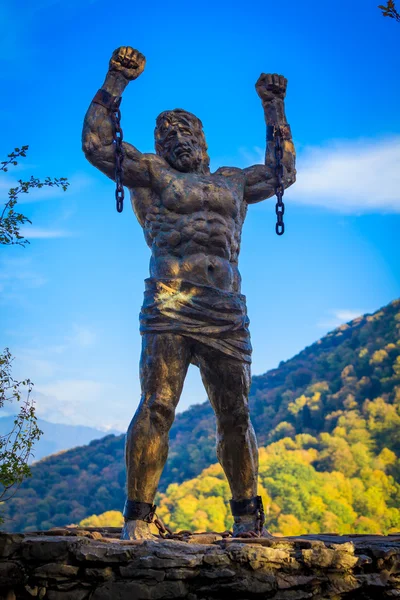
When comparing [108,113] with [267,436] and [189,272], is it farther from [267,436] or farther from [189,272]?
[267,436]

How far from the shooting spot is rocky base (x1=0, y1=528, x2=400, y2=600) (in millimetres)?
5488

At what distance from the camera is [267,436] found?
115ft

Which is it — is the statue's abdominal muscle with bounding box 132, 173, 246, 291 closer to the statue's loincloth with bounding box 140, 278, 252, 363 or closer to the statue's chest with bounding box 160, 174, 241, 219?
the statue's chest with bounding box 160, 174, 241, 219

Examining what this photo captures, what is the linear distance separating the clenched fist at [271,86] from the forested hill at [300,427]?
18.4 metres

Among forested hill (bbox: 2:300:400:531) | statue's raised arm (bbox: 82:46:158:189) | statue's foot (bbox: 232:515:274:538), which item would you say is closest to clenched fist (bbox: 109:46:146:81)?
statue's raised arm (bbox: 82:46:158:189)

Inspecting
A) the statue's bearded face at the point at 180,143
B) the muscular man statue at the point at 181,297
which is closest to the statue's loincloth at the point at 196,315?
the muscular man statue at the point at 181,297

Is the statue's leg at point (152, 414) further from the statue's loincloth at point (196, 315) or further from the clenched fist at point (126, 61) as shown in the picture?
the clenched fist at point (126, 61)

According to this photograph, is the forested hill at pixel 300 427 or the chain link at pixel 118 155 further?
the forested hill at pixel 300 427

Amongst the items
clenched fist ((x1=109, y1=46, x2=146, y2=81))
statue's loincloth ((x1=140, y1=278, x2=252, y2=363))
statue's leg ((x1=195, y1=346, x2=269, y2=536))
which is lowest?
statue's leg ((x1=195, y1=346, x2=269, y2=536))

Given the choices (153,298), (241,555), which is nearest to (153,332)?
(153,298)

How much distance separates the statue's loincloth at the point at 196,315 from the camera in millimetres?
6992

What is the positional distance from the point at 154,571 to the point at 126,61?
4.44 metres

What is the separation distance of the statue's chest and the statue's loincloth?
0.71 metres

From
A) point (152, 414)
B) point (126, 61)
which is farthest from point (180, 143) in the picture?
point (152, 414)
